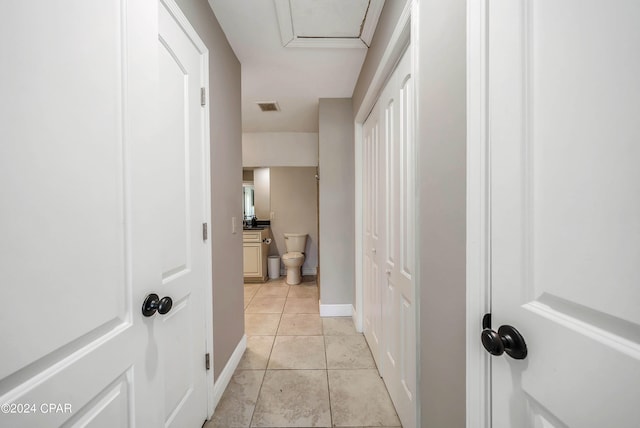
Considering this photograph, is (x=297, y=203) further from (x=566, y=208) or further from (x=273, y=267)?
(x=566, y=208)

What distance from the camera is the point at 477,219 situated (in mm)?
670

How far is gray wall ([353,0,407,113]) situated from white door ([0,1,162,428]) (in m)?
1.19

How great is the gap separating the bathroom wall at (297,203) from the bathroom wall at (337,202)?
1.80 metres

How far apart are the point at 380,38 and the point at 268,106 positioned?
1.80 meters

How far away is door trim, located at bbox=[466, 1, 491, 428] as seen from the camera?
25.5 inches

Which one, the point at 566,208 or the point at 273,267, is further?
the point at 273,267

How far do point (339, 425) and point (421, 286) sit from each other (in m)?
1.03

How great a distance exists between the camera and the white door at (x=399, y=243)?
3.94ft

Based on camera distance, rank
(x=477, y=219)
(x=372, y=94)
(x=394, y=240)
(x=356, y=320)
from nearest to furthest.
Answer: (x=477, y=219), (x=394, y=240), (x=372, y=94), (x=356, y=320)

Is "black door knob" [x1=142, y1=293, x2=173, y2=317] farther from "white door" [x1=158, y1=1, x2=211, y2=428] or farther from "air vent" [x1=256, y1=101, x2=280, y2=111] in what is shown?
"air vent" [x1=256, y1=101, x2=280, y2=111]

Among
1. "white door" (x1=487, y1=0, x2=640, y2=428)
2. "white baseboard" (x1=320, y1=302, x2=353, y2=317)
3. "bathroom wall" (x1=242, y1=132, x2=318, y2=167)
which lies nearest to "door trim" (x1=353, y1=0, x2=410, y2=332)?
"white baseboard" (x1=320, y1=302, x2=353, y2=317)

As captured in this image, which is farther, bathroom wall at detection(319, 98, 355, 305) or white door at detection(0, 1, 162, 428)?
bathroom wall at detection(319, 98, 355, 305)

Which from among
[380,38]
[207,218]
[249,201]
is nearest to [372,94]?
[380,38]

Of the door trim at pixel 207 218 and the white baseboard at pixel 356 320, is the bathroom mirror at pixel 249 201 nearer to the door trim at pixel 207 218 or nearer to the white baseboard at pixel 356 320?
the white baseboard at pixel 356 320
